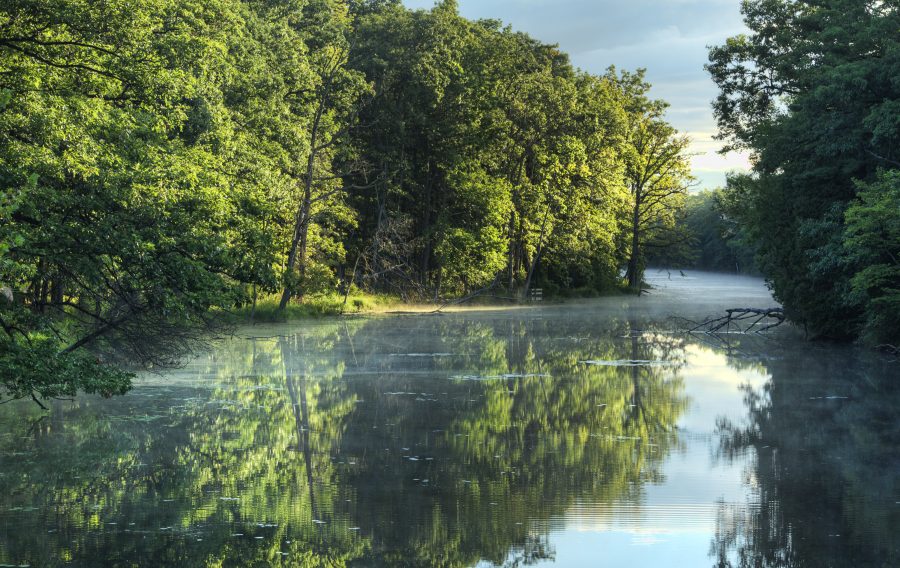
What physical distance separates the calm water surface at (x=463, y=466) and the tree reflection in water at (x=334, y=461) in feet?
0.16

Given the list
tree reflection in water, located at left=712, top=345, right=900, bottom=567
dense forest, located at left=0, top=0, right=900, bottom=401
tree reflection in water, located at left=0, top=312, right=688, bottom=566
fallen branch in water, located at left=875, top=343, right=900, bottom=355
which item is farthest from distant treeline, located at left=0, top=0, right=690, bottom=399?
fallen branch in water, located at left=875, top=343, right=900, bottom=355

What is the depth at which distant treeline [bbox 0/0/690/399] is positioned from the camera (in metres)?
13.5

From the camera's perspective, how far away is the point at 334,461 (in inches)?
567

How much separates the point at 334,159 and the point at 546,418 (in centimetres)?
3265

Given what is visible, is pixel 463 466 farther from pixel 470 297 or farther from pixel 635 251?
pixel 635 251

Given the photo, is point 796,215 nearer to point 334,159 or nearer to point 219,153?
point 219,153

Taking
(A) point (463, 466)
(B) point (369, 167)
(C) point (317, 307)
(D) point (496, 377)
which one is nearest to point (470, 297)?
(B) point (369, 167)

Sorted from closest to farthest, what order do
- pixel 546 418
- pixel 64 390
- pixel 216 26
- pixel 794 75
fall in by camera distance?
pixel 64 390 < pixel 546 418 < pixel 216 26 < pixel 794 75

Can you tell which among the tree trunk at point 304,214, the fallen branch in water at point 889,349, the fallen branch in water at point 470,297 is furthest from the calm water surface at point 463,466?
the fallen branch in water at point 470,297

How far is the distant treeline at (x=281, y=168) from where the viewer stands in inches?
532

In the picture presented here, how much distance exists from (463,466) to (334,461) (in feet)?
6.23

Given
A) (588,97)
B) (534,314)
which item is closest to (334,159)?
(534,314)

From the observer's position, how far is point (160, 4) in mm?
23359

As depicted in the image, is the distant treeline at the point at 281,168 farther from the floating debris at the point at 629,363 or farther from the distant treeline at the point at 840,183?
the distant treeline at the point at 840,183
